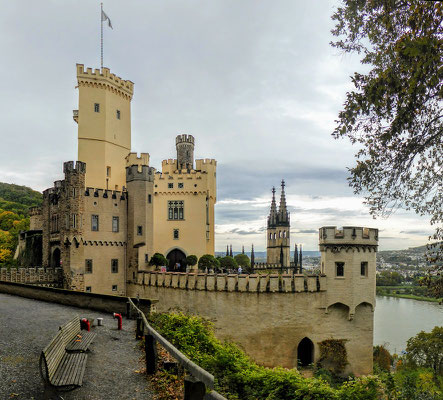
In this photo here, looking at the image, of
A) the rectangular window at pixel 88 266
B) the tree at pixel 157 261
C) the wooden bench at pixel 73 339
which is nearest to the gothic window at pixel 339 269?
the tree at pixel 157 261

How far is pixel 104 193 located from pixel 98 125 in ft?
27.3

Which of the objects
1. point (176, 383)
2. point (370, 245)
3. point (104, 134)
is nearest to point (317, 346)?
point (370, 245)

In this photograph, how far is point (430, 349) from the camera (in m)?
37.2

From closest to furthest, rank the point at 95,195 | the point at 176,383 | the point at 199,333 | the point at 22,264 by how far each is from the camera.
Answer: the point at 176,383
the point at 199,333
the point at 95,195
the point at 22,264

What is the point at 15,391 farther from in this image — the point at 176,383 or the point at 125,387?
the point at 176,383

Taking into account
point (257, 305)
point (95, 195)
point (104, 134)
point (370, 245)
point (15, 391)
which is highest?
point (104, 134)

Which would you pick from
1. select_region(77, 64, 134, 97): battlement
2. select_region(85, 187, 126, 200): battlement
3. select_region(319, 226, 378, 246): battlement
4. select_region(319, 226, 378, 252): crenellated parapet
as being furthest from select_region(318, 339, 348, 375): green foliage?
select_region(77, 64, 134, 97): battlement

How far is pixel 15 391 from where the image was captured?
696 cm

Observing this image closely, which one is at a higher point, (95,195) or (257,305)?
(95,195)

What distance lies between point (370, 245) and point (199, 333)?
579 inches

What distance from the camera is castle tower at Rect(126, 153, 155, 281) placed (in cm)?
3043

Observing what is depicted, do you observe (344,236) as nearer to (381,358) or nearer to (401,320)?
(381,358)

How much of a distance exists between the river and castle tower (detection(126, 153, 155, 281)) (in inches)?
1466

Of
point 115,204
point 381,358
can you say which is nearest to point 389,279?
point 381,358
